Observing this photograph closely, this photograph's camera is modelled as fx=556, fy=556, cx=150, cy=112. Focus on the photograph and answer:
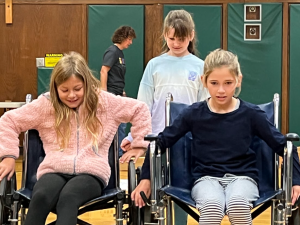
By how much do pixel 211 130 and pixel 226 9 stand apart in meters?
4.71

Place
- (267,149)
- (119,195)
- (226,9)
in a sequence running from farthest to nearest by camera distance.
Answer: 1. (226,9)
2. (267,149)
3. (119,195)

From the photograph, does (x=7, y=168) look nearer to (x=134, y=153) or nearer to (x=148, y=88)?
(x=134, y=153)

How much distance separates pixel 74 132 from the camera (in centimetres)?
258

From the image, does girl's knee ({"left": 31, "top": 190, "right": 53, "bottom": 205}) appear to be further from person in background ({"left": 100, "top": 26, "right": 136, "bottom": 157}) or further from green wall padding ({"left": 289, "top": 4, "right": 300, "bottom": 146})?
green wall padding ({"left": 289, "top": 4, "right": 300, "bottom": 146})

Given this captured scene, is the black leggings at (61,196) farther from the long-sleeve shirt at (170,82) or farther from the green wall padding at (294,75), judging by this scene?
the green wall padding at (294,75)

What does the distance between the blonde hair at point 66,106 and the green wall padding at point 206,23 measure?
443 cm

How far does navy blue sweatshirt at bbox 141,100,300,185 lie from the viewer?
237 cm

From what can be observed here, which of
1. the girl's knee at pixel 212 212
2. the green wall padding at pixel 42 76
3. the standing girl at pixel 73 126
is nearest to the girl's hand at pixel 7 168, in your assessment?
the standing girl at pixel 73 126

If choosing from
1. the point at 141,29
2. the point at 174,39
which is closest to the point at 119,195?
the point at 174,39

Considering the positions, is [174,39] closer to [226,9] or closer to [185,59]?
[185,59]

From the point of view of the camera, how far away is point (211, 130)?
241cm

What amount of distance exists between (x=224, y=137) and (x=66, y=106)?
758mm

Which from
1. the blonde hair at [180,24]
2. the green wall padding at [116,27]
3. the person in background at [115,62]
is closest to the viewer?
the blonde hair at [180,24]

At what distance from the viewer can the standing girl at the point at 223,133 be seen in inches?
91.8
